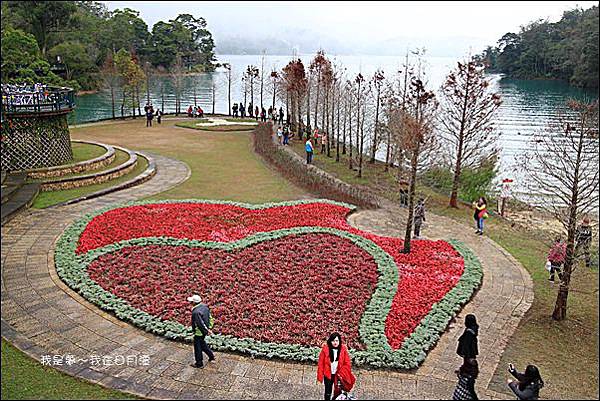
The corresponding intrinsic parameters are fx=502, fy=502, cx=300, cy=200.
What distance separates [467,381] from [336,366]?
1855mm

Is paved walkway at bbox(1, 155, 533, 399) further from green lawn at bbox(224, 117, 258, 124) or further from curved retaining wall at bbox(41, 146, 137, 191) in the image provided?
green lawn at bbox(224, 117, 258, 124)

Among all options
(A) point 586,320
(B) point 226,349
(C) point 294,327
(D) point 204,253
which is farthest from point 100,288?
(A) point 586,320

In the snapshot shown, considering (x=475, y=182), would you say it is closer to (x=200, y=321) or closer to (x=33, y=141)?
(x=200, y=321)

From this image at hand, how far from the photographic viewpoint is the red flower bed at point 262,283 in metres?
9.08

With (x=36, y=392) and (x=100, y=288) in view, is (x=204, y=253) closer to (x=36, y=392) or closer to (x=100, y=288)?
(x=100, y=288)

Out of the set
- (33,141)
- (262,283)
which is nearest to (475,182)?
(262,283)

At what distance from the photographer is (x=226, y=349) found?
8.21 m

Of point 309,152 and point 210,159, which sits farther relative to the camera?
point 210,159

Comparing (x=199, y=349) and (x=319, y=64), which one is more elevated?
(x=319, y=64)

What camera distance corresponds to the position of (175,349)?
8.23 meters

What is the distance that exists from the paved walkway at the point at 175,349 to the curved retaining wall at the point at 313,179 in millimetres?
6641

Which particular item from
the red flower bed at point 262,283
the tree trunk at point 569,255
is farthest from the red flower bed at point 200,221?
the tree trunk at point 569,255

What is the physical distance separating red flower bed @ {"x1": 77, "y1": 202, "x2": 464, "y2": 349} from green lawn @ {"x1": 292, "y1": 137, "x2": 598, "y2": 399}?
1.73 m

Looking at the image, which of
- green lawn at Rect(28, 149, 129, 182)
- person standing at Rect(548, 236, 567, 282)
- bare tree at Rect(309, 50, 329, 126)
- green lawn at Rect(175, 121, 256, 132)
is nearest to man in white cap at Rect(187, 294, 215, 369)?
person standing at Rect(548, 236, 567, 282)
